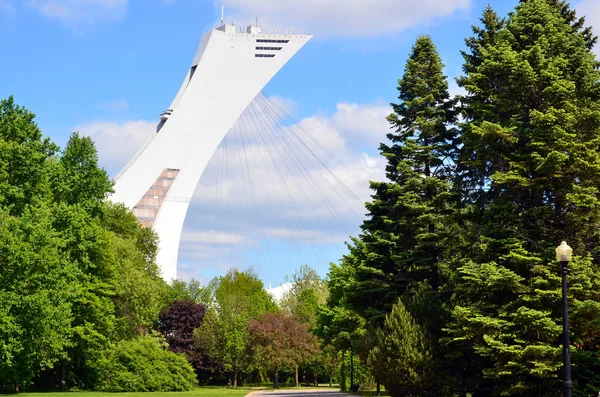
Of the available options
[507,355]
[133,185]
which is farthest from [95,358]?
[133,185]

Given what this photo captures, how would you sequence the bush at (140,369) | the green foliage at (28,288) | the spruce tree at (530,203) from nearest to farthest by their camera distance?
the spruce tree at (530,203), the green foliage at (28,288), the bush at (140,369)

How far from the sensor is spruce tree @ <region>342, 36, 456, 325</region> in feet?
117

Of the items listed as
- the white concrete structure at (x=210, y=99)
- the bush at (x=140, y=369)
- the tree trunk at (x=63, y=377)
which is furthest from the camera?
the white concrete structure at (x=210, y=99)

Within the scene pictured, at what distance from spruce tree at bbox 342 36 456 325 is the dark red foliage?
32.4 m

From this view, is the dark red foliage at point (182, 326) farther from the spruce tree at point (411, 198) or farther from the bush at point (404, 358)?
the bush at point (404, 358)

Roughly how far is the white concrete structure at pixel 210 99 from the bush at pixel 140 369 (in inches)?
1457

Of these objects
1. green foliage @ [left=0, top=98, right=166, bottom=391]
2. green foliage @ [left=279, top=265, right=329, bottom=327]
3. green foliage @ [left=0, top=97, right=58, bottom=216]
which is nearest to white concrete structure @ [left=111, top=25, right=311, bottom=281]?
green foliage @ [left=279, top=265, right=329, bottom=327]

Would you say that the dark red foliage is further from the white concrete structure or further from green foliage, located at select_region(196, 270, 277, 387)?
the white concrete structure

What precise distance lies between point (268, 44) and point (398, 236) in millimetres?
60806

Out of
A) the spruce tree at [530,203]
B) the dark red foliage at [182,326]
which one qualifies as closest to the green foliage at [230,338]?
the dark red foliage at [182,326]

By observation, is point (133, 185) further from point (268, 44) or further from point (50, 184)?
point (50, 184)

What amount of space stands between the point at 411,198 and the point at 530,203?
889cm

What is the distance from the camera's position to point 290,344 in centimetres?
6938

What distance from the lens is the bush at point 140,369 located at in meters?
52.1
